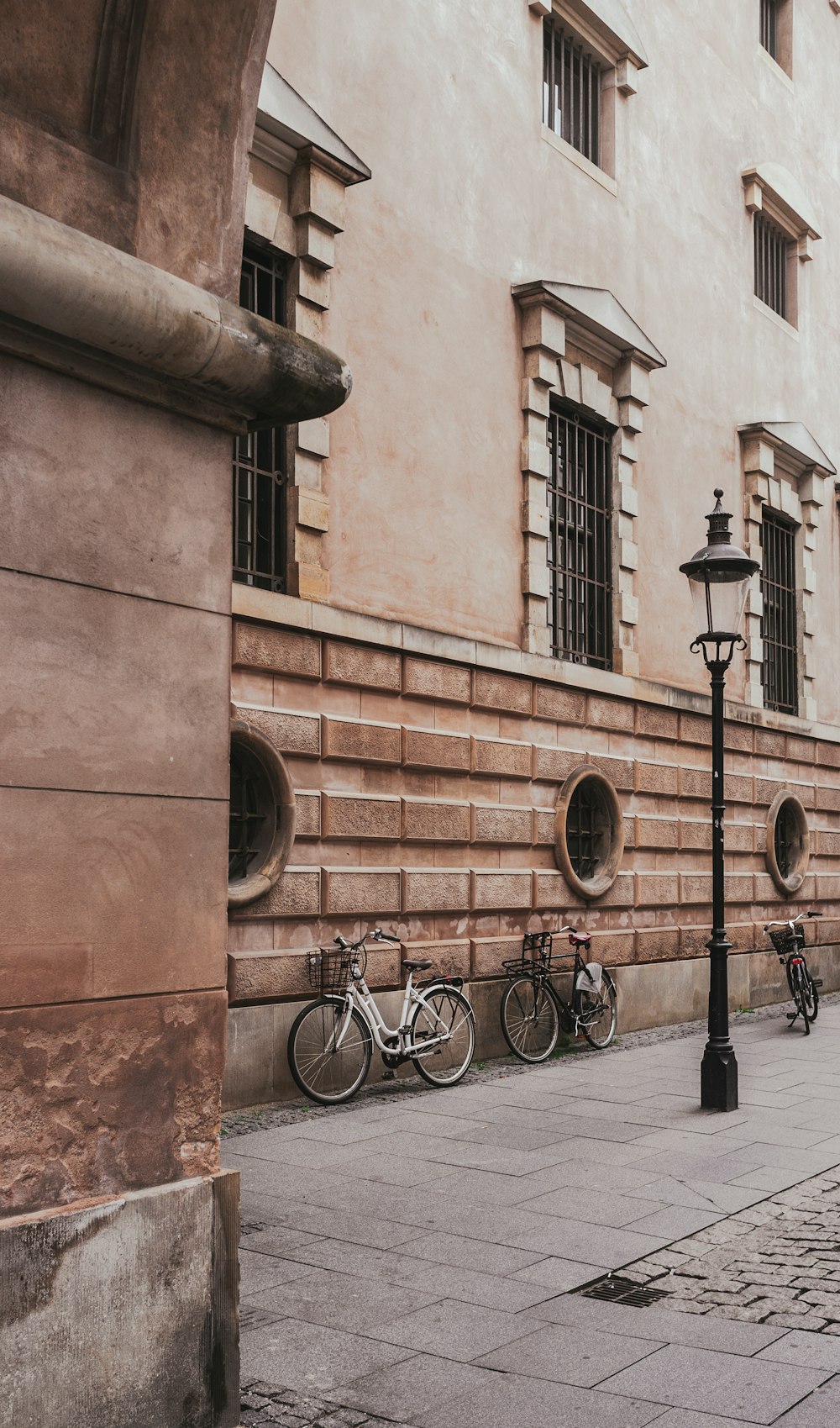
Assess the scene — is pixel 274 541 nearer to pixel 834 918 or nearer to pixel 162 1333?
pixel 162 1333

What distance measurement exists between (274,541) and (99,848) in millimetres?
6933

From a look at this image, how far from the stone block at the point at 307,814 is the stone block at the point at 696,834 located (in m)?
6.21

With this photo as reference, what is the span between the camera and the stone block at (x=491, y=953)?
12023 mm

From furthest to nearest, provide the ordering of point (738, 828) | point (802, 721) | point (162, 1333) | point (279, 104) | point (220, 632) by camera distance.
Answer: point (802, 721)
point (738, 828)
point (279, 104)
point (220, 632)
point (162, 1333)

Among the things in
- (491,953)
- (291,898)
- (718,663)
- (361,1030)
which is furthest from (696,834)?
(291,898)

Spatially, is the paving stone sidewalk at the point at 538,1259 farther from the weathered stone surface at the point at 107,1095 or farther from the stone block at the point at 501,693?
the stone block at the point at 501,693

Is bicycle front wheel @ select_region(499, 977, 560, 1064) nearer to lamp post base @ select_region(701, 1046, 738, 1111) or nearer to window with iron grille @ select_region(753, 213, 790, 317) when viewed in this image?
lamp post base @ select_region(701, 1046, 738, 1111)

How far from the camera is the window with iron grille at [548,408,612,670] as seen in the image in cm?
1398

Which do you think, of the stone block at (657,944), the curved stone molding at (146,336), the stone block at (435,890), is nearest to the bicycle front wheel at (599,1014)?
the stone block at (657,944)

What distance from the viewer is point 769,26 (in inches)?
765

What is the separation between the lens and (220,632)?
4262 millimetres

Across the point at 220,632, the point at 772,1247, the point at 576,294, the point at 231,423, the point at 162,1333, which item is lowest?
the point at 772,1247

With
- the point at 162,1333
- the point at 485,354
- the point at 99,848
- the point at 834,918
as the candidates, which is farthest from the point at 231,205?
the point at 834,918

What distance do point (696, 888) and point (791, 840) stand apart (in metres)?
3.36
